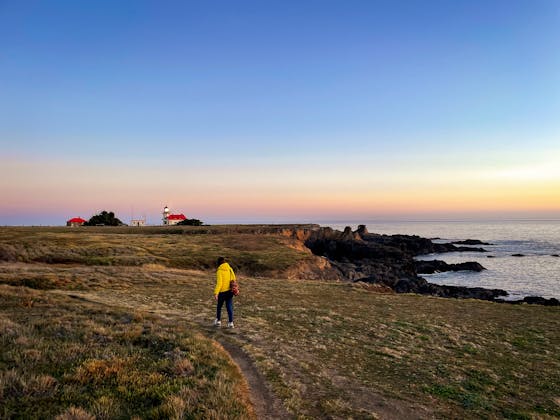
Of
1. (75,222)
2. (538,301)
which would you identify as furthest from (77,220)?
(538,301)

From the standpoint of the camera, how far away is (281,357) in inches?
486

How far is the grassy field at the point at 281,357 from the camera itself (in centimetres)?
830

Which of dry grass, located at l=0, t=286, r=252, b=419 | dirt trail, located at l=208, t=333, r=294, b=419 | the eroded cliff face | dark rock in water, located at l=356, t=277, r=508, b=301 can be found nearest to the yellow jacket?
dry grass, located at l=0, t=286, r=252, b=419

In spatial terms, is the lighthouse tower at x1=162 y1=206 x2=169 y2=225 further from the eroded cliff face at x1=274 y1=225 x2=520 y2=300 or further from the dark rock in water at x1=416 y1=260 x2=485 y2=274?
the dark rock in water at x1=416 y1=260 x2=485 y2=274

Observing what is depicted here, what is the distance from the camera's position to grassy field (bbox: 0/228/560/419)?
8.30 m

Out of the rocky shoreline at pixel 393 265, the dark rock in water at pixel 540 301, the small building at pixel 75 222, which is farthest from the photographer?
the small building at pixel 75 222

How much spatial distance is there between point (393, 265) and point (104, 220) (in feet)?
380

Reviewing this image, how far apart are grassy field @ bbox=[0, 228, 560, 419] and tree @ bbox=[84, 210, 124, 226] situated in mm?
127783

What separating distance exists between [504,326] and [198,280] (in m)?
23.7

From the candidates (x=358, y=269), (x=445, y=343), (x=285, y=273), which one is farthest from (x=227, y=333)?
(x=358, y=269)

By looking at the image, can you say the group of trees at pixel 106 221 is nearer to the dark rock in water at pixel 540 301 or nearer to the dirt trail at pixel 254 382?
the dark rock in water at pixel 540 301

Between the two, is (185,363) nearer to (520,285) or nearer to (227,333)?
(227,333)

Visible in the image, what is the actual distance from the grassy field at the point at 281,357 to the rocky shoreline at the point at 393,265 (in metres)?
21.7

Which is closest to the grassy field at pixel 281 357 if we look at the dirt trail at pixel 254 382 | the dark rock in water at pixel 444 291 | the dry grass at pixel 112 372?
the dry grass at pixel 112 372
